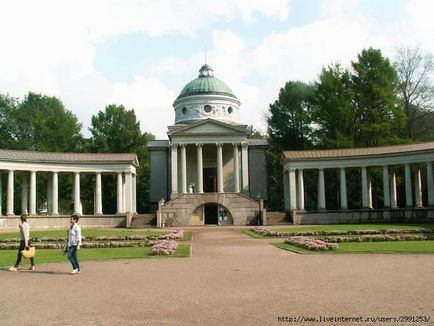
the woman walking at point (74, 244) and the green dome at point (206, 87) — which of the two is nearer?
the woman walking at point (74, 244)

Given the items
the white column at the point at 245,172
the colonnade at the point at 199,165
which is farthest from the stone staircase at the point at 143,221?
the white column at the point at 245,172

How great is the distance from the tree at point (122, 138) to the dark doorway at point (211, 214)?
87.8ft

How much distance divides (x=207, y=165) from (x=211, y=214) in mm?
10599

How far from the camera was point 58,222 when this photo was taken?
60.8m

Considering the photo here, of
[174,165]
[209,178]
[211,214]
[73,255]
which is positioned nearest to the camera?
[73,255]

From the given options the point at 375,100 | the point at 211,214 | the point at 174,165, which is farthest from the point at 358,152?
the point at 174,165

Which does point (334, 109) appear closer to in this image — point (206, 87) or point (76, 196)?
point (206, 87)

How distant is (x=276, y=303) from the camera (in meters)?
13.1

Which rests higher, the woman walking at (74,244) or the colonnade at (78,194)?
the colonnade at (78,194)

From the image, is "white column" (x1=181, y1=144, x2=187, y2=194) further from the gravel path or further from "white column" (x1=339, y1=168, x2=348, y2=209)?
the gravel path

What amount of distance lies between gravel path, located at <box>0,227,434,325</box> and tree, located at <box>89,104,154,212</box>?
69.6 metres

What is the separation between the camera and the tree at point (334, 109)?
70312 mm

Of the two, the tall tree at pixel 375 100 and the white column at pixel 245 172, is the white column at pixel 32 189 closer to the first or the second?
Answer: the white column at pixel 245 172

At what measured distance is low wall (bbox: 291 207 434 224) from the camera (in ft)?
180
